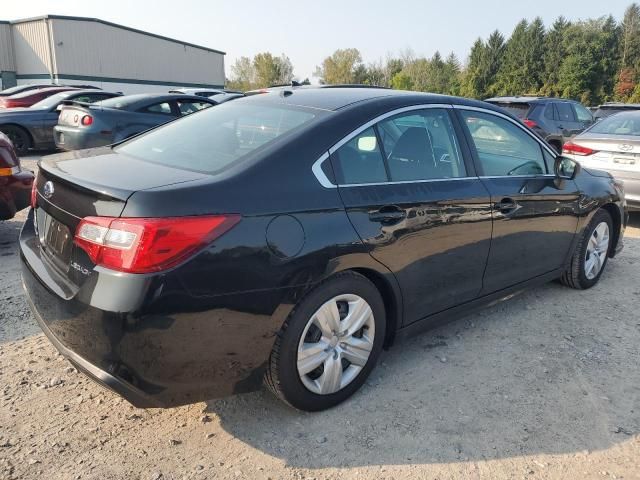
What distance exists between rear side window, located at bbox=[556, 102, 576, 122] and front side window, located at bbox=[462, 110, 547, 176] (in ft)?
29.4

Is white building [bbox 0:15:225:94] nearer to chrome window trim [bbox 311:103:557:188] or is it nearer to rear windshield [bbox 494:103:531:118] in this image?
rear windshield [bbox 494:103:531:118]

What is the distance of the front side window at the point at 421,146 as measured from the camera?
2961 millimetres

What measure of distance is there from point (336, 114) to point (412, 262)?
899 mm

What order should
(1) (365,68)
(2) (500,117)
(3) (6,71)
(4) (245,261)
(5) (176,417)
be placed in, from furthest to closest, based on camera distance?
(1) (365,68), (3) (6,71), (2) (500,117), (5) (176,417), (4) (245,261)

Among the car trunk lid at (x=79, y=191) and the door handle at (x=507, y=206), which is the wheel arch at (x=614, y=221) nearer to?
the door handle at (x=507, y=206)

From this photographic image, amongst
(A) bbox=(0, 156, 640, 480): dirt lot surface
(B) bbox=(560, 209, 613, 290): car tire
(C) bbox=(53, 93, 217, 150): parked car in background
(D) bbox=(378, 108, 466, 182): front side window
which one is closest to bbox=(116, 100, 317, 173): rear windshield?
(D) bbox=(378, 108, 466, 182): front side window

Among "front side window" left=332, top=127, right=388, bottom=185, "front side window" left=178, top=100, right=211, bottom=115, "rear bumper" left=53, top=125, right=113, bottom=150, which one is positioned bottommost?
"rear bumper" left=53, top=125, right=113, bottom=150

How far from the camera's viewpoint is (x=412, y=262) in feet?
9.58

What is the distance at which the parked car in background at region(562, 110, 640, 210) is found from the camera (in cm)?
628

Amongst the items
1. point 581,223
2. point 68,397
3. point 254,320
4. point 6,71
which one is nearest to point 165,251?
point 254,320

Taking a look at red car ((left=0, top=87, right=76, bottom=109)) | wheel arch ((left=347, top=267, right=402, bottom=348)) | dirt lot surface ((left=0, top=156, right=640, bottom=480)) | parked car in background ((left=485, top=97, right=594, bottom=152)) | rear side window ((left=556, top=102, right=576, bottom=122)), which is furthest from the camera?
red car ((left=0, top=87, right=76, bottom=109))

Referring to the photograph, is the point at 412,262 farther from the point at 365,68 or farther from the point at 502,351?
the point at 365,68

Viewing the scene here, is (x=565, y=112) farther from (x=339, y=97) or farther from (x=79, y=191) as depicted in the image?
(x=79, y=191)

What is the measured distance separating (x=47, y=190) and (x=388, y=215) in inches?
67.7
